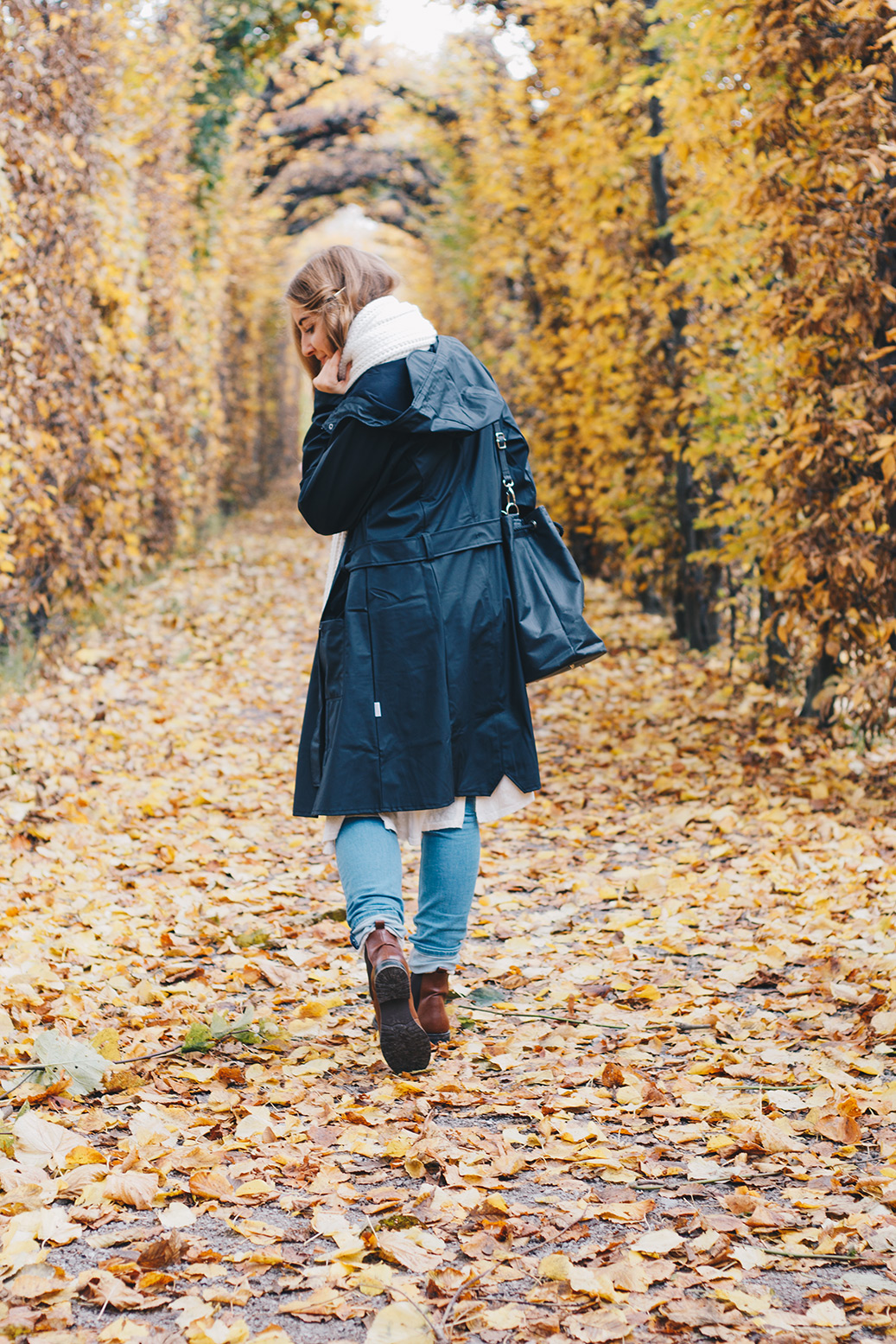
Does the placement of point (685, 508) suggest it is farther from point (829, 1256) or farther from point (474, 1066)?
point (829, 1256)

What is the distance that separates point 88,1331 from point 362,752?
1.18 meters

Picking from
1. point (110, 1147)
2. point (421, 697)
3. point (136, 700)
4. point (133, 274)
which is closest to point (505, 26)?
point (133, 274)

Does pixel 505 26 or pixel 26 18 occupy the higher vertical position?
pixel 505 26

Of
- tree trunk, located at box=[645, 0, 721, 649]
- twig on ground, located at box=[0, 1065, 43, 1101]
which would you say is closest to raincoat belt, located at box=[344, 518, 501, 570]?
twig on ground, located at box=[0, 1065, 43, 1101]

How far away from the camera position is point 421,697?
2.52 metres

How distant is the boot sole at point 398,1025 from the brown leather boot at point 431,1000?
0.19 metres

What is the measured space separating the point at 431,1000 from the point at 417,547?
41.4 inches

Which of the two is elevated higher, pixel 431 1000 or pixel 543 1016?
pixel 431 1000

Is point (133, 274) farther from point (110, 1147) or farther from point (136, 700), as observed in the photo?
point (110, 1147)

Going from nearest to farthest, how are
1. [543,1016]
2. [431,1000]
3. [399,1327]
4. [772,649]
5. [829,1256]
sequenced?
[399,1327] < [829,1256] < [431,1000] < [543,1016] < [772,649]

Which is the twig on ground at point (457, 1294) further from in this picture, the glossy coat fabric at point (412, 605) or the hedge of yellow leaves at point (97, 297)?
the hedge of yellow leaves at point (97, 297)

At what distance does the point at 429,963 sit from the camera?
2.71m

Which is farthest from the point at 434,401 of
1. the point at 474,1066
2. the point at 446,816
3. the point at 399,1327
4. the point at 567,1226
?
the point at 399,1327

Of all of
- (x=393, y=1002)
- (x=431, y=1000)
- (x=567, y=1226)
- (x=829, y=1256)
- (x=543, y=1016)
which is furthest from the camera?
(x=543, y=1016)
